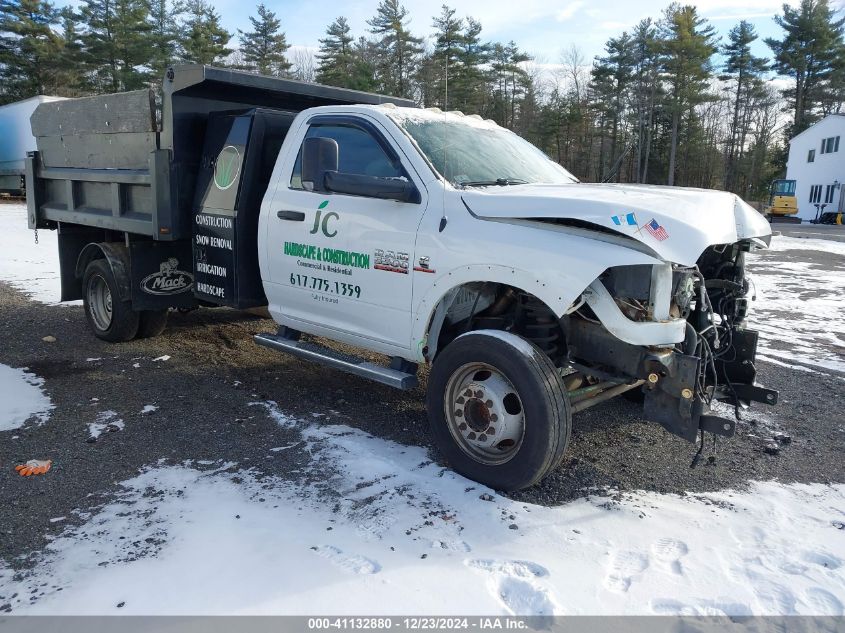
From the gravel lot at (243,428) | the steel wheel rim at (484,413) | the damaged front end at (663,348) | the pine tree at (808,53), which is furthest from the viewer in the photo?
the pine tree at (808,53)

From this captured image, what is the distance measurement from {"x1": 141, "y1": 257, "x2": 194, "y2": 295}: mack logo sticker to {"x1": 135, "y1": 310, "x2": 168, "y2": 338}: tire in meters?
0.49

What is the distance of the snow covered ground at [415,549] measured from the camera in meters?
2.90

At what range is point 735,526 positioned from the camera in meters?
3.62

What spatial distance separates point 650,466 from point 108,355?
17.3ft

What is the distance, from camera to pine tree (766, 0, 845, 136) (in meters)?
50.8

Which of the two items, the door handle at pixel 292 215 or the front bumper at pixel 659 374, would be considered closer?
the front bumper at pixel 659 374

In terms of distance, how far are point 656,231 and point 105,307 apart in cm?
597

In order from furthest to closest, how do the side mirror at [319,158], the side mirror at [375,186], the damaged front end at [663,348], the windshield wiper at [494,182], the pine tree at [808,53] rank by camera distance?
the pine tree at [808,53], the windshield wiper at [494,182], the side mirror at [319,158], the side mirror at [375,186], the damaged front end at [663,348]

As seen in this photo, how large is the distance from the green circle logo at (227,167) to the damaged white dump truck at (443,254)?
2 cm

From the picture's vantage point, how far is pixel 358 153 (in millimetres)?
4875

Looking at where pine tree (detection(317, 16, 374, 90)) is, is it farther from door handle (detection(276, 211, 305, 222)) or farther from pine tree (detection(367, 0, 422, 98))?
door handle (detection(276, 211, 305, 222))

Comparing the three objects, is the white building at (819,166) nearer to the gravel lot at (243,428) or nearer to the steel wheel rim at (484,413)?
the gravel lot at (243,428)

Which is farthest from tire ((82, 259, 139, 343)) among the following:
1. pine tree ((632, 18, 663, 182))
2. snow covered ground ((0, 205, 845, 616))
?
pine tree ((632, 18, 663, 182))

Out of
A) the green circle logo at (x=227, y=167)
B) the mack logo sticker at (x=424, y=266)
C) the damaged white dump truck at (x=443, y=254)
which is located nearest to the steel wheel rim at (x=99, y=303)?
the damaged white dump truck at (x=443, y=254)
